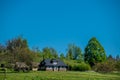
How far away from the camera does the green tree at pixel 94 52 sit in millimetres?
95750

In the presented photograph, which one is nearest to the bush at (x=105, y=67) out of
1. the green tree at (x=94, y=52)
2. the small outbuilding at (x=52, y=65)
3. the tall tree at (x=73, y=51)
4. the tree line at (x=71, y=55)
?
the tree line at (x=71, y=55)

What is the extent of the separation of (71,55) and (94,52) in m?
24.0

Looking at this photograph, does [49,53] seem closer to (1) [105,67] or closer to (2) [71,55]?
(2) [71,55]

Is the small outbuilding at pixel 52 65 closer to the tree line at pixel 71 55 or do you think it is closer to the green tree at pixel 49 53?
the tree line at pixel 71 55

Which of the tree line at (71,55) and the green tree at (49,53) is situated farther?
the green tree at (49,53)

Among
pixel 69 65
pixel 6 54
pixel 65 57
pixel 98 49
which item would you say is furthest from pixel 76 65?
pixel 65 57

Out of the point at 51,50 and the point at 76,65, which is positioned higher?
the point at 51,50

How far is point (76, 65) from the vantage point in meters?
86.9

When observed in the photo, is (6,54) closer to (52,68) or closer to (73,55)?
(52,68)

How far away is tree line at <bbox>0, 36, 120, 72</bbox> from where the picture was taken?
3258 inches

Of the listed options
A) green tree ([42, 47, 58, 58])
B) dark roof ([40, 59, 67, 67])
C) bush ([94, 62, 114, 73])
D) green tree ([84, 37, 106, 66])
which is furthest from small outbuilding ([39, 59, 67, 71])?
bush ([94, 62, 114, 73])

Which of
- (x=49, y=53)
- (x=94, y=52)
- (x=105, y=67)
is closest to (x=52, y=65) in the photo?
(x=94, y=52)

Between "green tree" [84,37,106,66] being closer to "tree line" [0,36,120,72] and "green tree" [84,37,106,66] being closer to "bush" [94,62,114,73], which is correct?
"tree line" [0,36,120,72]

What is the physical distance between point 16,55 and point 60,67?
19051 millimetres
